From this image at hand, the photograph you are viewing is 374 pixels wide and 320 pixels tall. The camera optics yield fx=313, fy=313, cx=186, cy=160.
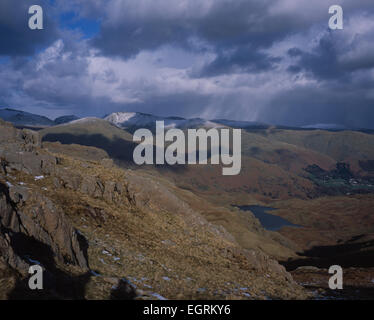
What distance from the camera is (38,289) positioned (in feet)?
29.4

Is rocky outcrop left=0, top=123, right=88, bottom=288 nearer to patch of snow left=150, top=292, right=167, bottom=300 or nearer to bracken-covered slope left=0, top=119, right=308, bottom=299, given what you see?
bracken-covered slope left=0, top=119, right=308, bottom=299

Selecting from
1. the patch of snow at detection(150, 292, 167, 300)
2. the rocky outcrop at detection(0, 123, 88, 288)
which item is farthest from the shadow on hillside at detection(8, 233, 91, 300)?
the patch of snow at detection(150, 292, 167, 300)

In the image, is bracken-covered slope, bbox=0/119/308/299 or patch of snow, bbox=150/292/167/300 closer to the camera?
bracken-covered slope, bbox=0/119/308/299

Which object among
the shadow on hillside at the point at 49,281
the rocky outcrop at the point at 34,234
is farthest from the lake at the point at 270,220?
the shadow on hillside at the point at 49,281

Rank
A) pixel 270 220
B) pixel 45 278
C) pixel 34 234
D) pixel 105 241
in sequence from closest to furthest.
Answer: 1. pixel 45 278
2. pixel 34 234
3. pixel 105 241
4. pixel 270 220

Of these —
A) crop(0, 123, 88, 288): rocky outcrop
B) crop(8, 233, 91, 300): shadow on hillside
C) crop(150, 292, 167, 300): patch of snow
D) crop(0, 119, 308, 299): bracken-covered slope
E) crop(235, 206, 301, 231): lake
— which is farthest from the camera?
crop(235, 206, 301, 231): lake

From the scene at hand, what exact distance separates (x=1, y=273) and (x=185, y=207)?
20596mm

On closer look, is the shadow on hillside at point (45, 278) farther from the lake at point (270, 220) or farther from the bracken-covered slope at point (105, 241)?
the lake at point (270, 220)

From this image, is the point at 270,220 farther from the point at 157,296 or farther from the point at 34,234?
the point at 34,234

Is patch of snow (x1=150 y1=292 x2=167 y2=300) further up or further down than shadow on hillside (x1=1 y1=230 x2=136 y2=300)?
further down

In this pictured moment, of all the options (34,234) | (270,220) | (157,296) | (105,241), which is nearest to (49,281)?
(34,234)
